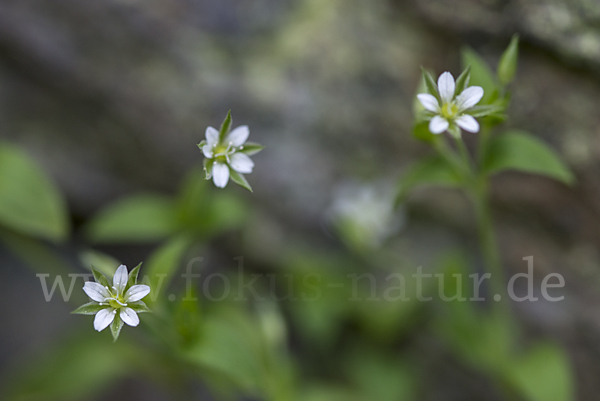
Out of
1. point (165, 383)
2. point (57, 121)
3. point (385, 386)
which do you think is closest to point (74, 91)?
point (57, 121)

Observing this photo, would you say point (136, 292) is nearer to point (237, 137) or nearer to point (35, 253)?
point (237, 137)

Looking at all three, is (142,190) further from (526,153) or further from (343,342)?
(526,153)

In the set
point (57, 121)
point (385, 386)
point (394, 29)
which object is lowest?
point (385, 386)

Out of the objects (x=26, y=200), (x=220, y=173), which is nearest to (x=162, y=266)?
(x=220, y=173)

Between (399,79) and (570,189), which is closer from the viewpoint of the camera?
(570,189)

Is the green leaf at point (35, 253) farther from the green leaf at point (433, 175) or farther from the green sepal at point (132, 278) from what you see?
the green leaf at point (433, 175)

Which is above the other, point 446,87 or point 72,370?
point 446,87

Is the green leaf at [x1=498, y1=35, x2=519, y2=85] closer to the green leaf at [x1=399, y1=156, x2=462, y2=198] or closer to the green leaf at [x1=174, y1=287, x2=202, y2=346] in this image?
the green leaf at [x1=399, y1=156, x2=462, y2=198]
